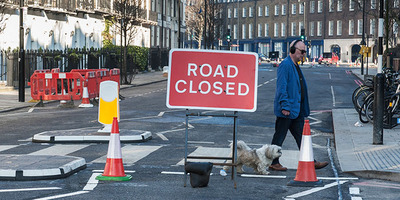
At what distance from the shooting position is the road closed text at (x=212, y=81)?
882 cm

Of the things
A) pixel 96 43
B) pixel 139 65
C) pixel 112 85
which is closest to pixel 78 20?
pixel 96 43

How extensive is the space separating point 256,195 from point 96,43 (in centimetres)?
4626

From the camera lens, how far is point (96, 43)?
2105 inches

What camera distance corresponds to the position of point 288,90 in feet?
33.0

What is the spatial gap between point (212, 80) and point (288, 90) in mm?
1616

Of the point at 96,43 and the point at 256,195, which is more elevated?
the point at 96,43

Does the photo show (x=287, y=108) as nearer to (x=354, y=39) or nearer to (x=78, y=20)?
(x=78, y=20)

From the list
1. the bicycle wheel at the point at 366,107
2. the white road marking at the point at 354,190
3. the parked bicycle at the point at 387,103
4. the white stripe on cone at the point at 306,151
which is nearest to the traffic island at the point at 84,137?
the white stripe on cone at the point at 306,151

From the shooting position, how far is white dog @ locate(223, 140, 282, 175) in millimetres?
9562

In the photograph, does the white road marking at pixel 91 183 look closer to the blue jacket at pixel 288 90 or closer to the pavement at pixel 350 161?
the pavement at pixel 350 161

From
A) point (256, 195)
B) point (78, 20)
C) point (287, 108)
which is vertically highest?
point (78, 20)

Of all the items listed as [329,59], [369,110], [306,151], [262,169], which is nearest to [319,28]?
[329,59]

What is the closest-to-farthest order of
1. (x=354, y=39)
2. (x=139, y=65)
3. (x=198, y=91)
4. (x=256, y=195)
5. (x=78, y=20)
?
(x=256, y=195), (x=198, y=91), (x=78, y=20), (x=139, y=65), (x=354, y=39)

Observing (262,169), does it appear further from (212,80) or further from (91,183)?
(91,183)
